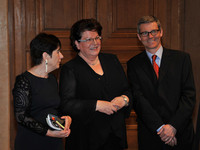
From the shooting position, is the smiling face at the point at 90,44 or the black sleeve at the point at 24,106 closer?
the black sleeve at the point at 24,106

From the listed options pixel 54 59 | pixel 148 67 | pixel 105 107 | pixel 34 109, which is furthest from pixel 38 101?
pixel 148 67

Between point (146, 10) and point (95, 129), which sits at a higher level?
point (146, 10)

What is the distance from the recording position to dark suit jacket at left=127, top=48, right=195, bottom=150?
2.40 metres

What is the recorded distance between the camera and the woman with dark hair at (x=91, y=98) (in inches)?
88.1

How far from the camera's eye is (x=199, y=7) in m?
3.32

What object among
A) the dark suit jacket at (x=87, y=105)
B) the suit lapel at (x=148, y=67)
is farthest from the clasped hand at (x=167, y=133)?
the suit lapel at (x=148, y=67)

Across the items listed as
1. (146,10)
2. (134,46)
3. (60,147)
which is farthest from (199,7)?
(60,147)

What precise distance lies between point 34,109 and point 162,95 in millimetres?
1212

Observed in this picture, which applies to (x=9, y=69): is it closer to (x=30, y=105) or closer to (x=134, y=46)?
(x=30, y=105)

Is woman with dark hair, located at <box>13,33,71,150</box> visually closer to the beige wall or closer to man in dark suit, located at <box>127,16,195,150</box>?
man in dark suit, located at <box>127,16,195,150</box>

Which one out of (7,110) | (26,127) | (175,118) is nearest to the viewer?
(26,127)

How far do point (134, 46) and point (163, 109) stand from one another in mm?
1392

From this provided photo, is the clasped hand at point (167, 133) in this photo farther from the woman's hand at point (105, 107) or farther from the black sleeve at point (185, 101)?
the woman's hand at point (105, 107)

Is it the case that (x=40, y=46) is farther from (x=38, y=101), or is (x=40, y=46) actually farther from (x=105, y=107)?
(x=105, y=107)
